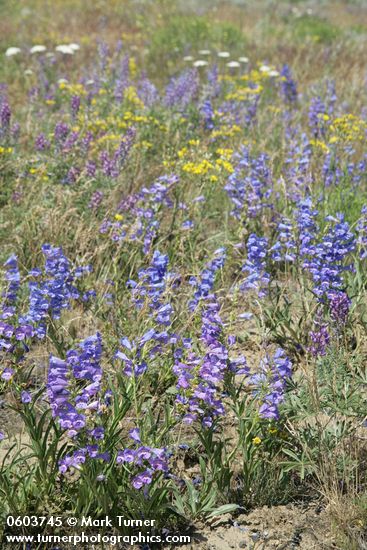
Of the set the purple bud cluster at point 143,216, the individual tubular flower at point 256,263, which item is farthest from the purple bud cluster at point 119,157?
the individual tubular flower at point 256,263

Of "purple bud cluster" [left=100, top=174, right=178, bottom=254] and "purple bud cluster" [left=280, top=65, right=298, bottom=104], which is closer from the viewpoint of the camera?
"purple bud cluster" [left=100, top=174, right=178, bottom=254]

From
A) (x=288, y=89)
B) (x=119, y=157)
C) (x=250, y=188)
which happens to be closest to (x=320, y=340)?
(x=250, y=188)

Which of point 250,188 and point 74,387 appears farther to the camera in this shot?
point 250,188

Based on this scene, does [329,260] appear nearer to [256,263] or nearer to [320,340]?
[256,263]

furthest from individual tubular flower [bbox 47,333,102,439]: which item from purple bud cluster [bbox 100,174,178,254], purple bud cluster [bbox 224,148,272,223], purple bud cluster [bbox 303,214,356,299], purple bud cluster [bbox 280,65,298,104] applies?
purple bud cluster [bbox 280,65,298,104]

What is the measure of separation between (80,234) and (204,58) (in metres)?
6.63

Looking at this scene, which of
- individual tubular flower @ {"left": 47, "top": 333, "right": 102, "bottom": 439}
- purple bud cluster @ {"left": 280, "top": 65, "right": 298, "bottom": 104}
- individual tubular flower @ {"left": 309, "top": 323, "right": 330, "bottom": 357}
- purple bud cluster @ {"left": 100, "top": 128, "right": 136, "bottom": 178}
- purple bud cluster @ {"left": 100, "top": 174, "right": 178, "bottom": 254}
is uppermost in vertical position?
purple bud cluster @ {"left": 280, "top": 65, "right": 298, "bottom": 104}

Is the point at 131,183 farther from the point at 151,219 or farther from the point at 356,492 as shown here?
the point at 356,492

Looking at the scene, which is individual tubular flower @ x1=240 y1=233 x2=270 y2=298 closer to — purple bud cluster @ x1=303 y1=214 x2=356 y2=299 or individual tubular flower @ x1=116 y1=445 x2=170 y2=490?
purple bud cluster @ x1=303 y1=214 x2=356 y2=299

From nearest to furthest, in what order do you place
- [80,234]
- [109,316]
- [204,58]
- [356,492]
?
[356,492] → [109,316] → [80,234] → [204,58]

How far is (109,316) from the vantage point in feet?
11.8

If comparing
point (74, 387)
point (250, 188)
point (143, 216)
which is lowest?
point (74, 387)

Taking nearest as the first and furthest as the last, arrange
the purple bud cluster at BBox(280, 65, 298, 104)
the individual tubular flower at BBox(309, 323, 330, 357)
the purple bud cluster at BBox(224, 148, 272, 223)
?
the individual tubular flower at BBox(309, 323, 330, 357) < the purple bud cluster at BBox(224, 148, 272, 223) < the purple bud cluster at BBox(280, 65, 298, 104)

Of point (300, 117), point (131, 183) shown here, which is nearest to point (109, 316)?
point (131, 183)
